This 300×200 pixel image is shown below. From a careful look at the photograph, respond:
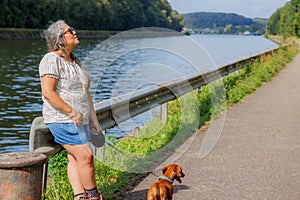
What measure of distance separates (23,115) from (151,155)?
9640 mm

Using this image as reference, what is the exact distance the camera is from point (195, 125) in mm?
9883

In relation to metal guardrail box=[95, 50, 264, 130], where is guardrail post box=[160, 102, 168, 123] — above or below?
below

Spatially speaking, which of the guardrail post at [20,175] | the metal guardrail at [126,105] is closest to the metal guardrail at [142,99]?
the metal guardrail at [126,105]

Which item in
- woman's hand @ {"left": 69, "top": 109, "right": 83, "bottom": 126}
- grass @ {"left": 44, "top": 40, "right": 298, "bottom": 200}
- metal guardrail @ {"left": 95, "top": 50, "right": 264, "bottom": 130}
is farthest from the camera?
metal guardrail @ {"left": 95, "top": 50, "right": 264, "bottom": 130}

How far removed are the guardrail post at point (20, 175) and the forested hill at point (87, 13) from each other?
214 ft

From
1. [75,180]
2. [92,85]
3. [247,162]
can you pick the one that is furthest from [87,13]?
[75,180]

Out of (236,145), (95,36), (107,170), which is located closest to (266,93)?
(236,145)

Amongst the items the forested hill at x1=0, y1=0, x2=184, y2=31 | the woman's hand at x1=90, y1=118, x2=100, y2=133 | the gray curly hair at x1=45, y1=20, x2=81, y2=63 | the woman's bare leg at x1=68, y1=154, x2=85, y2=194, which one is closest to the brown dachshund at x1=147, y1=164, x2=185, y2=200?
the woman's bare leg at x1=68, y1=154, x2=85, y2=194

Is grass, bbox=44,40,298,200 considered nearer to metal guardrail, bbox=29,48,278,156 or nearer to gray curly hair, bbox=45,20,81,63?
metal guardrail, bbox=29,48,278,156

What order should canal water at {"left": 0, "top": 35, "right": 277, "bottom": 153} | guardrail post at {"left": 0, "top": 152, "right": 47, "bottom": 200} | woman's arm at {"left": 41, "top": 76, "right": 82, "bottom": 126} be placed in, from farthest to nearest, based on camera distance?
canal water at {"left": 0, "top": 35, "right": 277, "bottom": 153}, woman's arm at {"left": 41, "top": 76, "right": 82, "bottom": 126}, guardrail post at {"left": 0, "top": 152, "right": 47, "bottom": 200}

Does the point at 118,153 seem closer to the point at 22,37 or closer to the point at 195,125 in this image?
the point at 195,125

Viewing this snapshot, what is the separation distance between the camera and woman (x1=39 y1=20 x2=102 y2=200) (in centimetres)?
470

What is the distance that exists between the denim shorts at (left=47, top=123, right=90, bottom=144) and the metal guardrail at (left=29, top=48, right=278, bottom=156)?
92 mm

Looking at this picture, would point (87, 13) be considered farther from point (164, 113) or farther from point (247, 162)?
point (247, 162)
